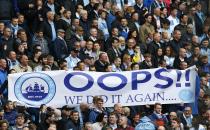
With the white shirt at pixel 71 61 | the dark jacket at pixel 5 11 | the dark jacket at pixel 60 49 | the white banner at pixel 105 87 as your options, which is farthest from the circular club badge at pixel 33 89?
the dark jacket at pixel 5 11

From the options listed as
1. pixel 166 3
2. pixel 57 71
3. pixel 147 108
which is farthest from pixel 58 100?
pixel 166 3

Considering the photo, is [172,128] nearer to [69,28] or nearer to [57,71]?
[57,71]

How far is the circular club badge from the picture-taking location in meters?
20.1

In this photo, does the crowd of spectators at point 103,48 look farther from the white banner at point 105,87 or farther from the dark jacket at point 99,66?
the white banner at point 105,87

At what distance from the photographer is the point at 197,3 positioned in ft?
85.3

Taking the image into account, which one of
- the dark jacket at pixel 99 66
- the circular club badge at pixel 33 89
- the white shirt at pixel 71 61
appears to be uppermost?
the white shirt at pixel 71 61

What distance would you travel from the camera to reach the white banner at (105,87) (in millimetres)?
20156

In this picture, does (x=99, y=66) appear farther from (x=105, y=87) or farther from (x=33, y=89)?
(x=33, y=89)

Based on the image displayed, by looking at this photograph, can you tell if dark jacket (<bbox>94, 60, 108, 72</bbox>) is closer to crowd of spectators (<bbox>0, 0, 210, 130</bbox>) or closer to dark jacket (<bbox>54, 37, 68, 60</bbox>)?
crowd of spectators (<bbox>0, 0, 210, 130</bbox>)

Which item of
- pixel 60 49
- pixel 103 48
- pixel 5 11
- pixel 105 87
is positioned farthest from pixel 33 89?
pixel 5 11

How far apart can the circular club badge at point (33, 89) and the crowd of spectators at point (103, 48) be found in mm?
238

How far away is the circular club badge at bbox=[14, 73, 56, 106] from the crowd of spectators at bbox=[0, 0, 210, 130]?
0.24m

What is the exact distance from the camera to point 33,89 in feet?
66.2

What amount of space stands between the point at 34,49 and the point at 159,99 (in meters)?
2.78
